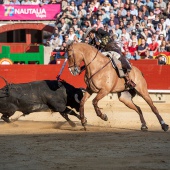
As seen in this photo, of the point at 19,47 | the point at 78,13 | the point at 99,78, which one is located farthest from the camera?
the point at 19,47

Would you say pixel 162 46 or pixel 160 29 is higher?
pixel 160 29

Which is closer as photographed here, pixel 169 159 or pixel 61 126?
pixel 169 159

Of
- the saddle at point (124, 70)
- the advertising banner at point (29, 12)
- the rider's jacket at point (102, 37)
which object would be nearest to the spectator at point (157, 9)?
the advertising banner at point (29, 12)

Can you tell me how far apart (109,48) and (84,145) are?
8.36 feet

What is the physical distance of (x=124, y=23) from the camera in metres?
19.6

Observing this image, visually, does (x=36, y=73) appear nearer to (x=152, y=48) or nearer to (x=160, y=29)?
(x=152, y=48)

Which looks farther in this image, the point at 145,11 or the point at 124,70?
the point at 145,11

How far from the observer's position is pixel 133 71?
11930mm

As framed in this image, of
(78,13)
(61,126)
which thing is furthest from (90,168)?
(78,13)

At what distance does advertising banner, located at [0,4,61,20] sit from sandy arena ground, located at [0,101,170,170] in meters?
8.80

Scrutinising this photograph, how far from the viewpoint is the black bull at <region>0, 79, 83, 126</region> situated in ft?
38.1

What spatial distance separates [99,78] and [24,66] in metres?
7.21

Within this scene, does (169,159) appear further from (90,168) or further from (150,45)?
(150,45)

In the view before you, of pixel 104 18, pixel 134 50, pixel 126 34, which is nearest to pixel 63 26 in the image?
pixel 104 18
